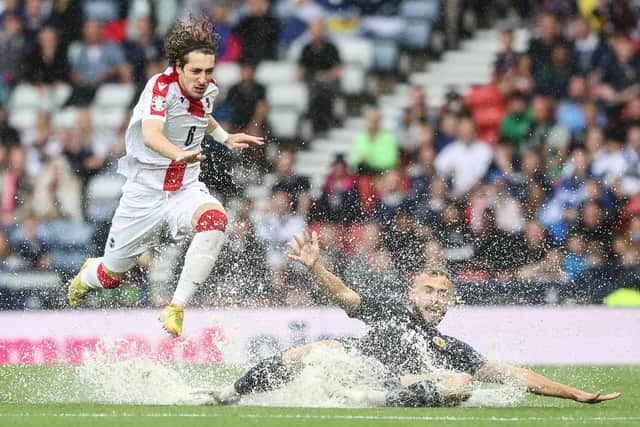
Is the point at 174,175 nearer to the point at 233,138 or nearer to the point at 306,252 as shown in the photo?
the point at 233,138

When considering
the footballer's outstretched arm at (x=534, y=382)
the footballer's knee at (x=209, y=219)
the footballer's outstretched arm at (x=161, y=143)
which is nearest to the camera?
the footballer's outstretched arm at (x=534, y=382)

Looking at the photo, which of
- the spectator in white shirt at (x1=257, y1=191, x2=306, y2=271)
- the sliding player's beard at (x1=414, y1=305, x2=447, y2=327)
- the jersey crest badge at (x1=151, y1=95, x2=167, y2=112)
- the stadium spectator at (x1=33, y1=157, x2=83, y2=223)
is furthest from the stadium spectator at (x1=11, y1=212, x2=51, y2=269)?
the sliding player's beard at (x1=414, y1=305, x2=447, y2=327)

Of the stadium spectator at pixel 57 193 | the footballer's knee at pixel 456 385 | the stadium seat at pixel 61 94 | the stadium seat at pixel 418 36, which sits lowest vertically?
the stadium spectator at pixel 57 193

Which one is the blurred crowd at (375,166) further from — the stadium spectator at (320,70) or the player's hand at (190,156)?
the player's hand at (190,156)

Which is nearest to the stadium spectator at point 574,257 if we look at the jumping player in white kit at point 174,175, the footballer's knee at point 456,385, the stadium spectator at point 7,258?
the jumping player in white kit at point 174,175

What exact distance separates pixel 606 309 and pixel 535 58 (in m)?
4.40

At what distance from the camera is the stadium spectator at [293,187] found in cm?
1672

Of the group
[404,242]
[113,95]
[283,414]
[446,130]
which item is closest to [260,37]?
[113,95]

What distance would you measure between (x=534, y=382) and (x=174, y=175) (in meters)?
3.36

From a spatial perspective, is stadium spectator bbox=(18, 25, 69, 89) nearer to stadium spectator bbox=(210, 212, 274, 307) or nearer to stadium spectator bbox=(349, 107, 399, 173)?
stadium spectator bbox=(349, 107, 399, 173)

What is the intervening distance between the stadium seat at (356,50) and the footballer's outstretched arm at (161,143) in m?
9.07

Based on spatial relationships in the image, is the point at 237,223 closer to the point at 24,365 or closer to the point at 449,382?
the point at 24,365

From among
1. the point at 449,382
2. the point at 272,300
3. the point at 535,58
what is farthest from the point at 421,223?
the point at 449,382

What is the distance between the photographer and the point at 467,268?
1564cm
